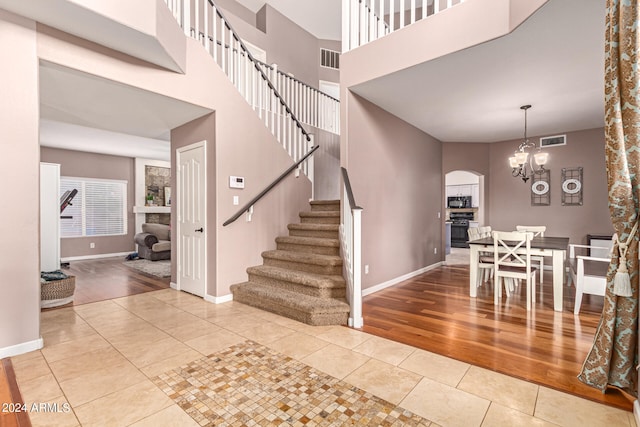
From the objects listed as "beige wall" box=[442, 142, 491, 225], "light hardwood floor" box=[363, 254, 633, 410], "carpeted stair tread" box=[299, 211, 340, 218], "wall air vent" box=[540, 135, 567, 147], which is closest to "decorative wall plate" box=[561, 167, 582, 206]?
"wall air vent" box=[540, 135, 567, 147]

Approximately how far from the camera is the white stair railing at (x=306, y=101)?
5367 millimetres

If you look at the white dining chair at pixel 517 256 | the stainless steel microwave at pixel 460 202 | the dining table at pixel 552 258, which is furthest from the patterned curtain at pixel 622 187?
the stainless steel microwave at pixel 460 202

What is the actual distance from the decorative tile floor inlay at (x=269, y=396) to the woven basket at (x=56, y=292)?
266cm

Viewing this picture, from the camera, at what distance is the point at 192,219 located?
437cm

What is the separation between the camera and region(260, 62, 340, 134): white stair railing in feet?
17.6

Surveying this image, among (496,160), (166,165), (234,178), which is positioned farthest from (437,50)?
(166,165)

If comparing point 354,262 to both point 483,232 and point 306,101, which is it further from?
point 306,101

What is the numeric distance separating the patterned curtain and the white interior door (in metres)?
4.01

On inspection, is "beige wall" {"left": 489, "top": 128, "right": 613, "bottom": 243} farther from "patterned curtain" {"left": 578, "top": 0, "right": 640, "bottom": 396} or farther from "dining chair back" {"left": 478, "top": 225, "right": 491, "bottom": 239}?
"patterned curtain" {"left": 578, "top": 0, "right": 640, "bottom": 396}

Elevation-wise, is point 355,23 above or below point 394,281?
above

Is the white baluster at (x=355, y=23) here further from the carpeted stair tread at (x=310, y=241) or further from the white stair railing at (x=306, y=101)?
the carpeted stair tread at (x=310, y=241)

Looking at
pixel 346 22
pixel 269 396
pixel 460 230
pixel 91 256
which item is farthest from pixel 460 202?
pixel 91 256

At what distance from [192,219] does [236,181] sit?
89 centimetres

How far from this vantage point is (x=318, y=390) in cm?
203
